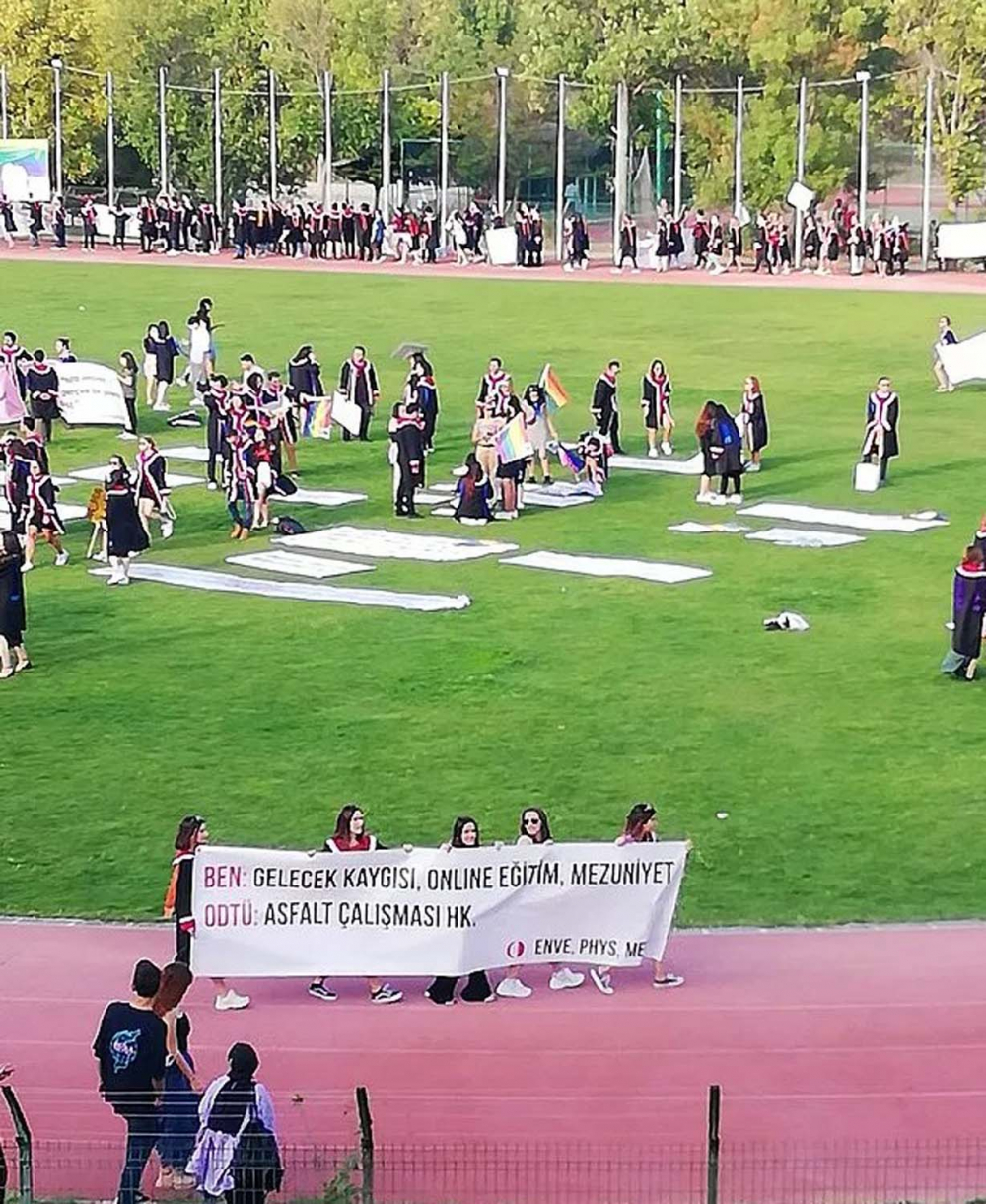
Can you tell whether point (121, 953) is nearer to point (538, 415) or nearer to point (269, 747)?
point (269, 747)

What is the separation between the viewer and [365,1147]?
985 cm

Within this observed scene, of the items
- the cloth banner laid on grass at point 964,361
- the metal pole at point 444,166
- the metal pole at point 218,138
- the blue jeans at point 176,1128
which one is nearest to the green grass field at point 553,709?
the blue jeans at point 176,1128

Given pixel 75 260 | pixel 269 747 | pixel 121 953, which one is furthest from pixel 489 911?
pixel 75 260

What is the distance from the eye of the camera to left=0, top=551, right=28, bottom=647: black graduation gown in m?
21.4

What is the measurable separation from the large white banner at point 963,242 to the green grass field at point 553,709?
25826mm

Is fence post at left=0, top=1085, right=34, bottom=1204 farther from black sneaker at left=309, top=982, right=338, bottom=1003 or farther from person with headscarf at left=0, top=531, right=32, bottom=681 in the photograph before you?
person with headscarf at left=0, top=531, right=32, bottom=681

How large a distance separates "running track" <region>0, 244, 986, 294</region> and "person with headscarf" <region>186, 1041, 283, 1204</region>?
48.7 m

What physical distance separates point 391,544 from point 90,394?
9797mm

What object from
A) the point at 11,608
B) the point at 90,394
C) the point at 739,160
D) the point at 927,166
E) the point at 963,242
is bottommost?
the point at 11,608

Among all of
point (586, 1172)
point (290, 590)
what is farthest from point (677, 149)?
point (586, 1172)

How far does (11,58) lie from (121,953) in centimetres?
7014

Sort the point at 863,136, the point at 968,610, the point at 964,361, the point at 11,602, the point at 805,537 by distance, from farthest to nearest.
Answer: the point at 863,136 → the point at 964,361 → the point at 805,537 → the point at 11,602 → the point at 968,610

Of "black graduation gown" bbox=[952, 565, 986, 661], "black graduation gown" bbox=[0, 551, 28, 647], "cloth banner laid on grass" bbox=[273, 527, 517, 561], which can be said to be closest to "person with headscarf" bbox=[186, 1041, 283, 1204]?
"black graduation gown" bbox=[0, 551, 28, 647]

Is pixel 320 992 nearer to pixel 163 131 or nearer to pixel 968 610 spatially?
pixel 968 610
